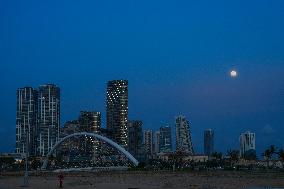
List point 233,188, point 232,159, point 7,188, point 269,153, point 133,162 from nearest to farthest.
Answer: point 233,188
point 7,188
point 133,162
point 269,153
point 232,159

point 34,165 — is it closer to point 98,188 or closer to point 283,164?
point 283,164

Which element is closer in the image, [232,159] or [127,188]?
[127,188]

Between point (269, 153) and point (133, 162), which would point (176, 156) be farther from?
point (133, 162)

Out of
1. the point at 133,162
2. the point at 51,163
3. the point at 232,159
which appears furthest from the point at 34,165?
the point at 232,159

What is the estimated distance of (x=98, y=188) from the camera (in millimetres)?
44375

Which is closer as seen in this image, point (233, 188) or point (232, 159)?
point (233, 188)

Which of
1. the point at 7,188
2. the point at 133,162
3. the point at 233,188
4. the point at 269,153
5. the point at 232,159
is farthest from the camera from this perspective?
the point at 232,159

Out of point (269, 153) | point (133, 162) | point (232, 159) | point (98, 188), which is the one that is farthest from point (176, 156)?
point (98, 188)

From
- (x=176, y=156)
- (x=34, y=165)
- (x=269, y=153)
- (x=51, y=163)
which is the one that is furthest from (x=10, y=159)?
(x=269, y=153)

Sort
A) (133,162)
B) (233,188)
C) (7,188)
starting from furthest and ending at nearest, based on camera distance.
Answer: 1. (133,162)
2. (7,188)
3. (233,188)

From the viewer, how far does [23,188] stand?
44.8 meters

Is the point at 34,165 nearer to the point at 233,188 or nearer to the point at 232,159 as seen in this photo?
the point at 232,159

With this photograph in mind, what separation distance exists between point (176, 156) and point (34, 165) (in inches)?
2035

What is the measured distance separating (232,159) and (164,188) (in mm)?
150290
